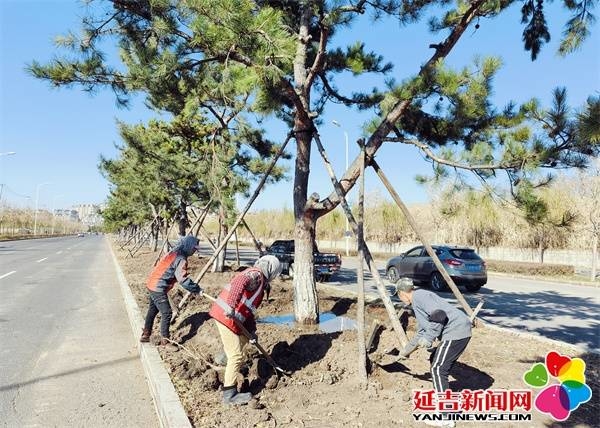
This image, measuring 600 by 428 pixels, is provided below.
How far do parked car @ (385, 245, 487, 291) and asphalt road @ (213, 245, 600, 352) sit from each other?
47 centimetres

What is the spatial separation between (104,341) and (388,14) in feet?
21.1

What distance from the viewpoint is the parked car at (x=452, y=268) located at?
14.1 m

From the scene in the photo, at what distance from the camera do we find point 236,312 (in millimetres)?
4078

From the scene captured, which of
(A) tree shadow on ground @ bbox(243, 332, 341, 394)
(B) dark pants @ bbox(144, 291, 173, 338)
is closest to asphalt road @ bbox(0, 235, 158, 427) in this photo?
(B) dark pants @ bbox(144, 291, 173, 338)

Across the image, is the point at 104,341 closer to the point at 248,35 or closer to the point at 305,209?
the point at 305,209

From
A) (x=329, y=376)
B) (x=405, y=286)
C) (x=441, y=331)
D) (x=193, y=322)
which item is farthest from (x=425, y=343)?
(x=193, y=322)

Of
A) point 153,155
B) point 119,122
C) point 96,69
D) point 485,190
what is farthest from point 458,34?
point 119,122

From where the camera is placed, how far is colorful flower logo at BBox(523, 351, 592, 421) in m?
3.94

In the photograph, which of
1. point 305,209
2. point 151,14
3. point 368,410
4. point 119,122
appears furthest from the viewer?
point 119,122

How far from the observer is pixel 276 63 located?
4.73 meters

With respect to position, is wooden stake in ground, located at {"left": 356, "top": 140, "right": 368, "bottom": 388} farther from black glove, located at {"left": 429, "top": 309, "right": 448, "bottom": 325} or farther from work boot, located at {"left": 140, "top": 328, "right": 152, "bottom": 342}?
work boot, located at {"left": 140, "top": 328, "right": 152, "bottom": 342}

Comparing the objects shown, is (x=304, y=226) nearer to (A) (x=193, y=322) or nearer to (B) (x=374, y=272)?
(B) (x=374, y=272)

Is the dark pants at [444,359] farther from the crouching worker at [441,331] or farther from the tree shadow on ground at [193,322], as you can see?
the tree shadow on ground at [193,322]

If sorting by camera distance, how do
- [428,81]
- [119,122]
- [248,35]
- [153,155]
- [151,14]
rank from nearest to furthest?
[248,35] → [151,14] → [428,81] → [153,155] → [119,122]
